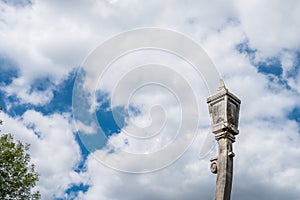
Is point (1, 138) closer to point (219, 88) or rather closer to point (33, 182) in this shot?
point (33, 182)

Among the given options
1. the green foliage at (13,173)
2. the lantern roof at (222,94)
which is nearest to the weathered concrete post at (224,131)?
the lantern roof at (222,94)

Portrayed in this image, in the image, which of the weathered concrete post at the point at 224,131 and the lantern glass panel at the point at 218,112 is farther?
the lantern glass panel at the point at 218,112

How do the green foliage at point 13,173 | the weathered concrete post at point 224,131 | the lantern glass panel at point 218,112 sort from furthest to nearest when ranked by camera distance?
1. the green foliage at point 13,173
2. the lantern glass panel at point 218,112
3. the weathered concrete post at point 224,131

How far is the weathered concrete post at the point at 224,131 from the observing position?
645 cm

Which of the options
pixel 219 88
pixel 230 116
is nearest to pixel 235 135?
pixel 230 116

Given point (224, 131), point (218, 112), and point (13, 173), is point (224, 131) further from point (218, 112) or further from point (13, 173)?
point (13, 173)

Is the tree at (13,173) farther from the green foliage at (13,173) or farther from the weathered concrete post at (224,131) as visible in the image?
the weathered concrete post at (224,131)

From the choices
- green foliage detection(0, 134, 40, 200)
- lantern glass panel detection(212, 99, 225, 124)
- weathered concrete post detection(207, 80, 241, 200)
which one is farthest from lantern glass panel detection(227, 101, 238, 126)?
green foliage detection(0, 134, 40, 200)

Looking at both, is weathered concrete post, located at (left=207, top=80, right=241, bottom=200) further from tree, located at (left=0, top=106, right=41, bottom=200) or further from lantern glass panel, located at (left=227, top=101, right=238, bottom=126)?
tree, located at (left=0, top=106, right=41, bottom=200)

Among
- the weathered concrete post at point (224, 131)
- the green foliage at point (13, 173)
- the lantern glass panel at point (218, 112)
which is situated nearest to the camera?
the weathered concrete post at point (224, 131)

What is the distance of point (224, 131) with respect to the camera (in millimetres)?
6781

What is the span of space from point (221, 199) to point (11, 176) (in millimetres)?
23280

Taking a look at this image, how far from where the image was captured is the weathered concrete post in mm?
6453

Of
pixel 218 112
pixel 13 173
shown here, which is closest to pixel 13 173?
pixel 13 173
